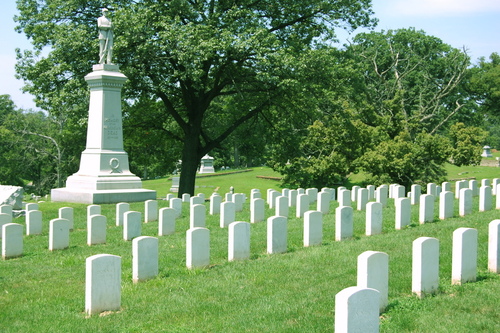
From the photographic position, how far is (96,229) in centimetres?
1065

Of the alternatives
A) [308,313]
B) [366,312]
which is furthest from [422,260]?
[366,312]

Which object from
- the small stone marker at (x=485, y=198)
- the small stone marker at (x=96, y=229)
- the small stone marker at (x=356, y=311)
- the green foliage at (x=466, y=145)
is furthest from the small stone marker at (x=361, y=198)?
the small stone marker at (x=356, y=311)

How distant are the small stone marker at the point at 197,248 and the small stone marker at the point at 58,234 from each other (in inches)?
133

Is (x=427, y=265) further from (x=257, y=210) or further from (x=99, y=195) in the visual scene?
(x=99, y=195)

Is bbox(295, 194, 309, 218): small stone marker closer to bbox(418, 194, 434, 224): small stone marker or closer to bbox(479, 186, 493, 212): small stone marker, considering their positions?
bbox(418, 194, 434, 224): small stone marker

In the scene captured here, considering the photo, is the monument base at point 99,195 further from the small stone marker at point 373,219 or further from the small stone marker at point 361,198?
the small stone marker at point 373,219

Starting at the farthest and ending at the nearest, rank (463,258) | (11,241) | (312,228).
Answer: (11,241) → (312,228) → (463,258)

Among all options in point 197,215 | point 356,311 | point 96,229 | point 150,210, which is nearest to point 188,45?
point 150,210

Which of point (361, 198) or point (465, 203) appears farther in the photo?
point (361, 198)

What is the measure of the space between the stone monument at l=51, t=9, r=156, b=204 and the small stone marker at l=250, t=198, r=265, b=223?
20.6ft

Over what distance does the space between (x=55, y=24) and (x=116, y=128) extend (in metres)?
5.20

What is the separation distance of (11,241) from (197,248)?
3837 mm

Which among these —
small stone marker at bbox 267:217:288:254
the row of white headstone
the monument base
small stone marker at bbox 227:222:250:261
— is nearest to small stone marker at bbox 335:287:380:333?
the row of white headstone

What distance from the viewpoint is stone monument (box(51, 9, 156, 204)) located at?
18188mm
